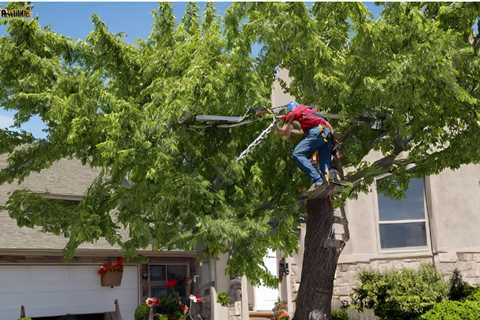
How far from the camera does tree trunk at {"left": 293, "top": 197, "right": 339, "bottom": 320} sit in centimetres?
1105

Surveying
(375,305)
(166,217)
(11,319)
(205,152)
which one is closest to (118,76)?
(205,152)

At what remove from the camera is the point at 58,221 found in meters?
10.4

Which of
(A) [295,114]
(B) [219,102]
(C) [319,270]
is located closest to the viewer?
(A) [295,114]

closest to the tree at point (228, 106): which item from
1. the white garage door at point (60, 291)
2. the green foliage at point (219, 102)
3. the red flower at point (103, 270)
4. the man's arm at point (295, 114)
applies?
the green foliage at point (219, 102)

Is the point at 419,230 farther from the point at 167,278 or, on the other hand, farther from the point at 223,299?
the point at 167,278

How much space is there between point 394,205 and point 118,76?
9.42 metres

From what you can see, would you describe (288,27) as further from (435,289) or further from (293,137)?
(435,289)

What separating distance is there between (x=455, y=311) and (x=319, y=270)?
464 cm

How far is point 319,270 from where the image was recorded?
36.4 ft

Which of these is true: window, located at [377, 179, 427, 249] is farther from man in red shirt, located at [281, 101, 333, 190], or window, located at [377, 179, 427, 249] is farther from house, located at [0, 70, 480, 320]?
man in red shirt, located at [281, 101, 333, 190]

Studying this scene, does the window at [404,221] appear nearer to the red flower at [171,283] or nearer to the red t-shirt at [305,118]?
the red flower at [171,283]

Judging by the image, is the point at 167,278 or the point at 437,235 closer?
the point at 437,235

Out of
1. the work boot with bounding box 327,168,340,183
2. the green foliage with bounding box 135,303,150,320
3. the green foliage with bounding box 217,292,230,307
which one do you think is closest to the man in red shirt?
the work boot with bounding box 327,168,340,183

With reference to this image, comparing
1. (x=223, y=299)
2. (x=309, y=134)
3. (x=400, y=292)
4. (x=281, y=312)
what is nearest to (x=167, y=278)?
(x=223, y=299)
